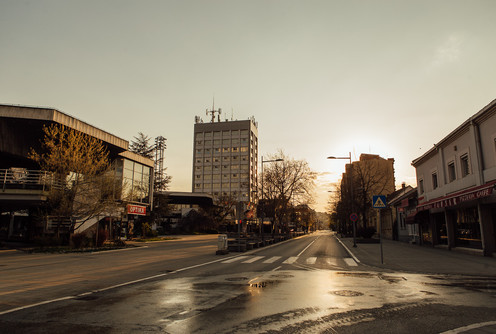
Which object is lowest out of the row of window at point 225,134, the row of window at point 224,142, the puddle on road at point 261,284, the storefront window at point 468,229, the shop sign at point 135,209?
the puddle on road at point 261,284

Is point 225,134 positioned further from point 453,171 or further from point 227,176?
point 453,171

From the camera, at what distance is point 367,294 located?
7293 mm

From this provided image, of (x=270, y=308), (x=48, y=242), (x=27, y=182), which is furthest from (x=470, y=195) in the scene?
(x=27, y=182)

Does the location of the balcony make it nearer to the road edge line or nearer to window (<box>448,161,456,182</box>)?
the road edge line

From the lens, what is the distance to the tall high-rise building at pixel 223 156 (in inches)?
4313

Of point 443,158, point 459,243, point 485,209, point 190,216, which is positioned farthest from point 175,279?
point 190,216

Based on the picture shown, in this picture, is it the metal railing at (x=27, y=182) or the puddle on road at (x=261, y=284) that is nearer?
the puddle on road at (x=261, y=284)

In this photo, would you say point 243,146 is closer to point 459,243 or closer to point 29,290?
point 459,243

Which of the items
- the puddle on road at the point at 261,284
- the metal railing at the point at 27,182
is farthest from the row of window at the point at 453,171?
the metal railing at the point at 27,182

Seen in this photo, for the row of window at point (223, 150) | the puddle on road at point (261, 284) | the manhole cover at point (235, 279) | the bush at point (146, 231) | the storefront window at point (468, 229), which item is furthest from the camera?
the row of window at point (223, 150)

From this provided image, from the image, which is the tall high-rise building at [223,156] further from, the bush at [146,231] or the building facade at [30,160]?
the building facade at [30,160]

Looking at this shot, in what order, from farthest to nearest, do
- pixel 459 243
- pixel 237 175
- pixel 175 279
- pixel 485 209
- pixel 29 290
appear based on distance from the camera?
pixel 237 175, pixel 459 243, pixel 485 209, pixel 175 279, pixel 29 290

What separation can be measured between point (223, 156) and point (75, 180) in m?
88.6

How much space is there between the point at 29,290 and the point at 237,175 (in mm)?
101215
